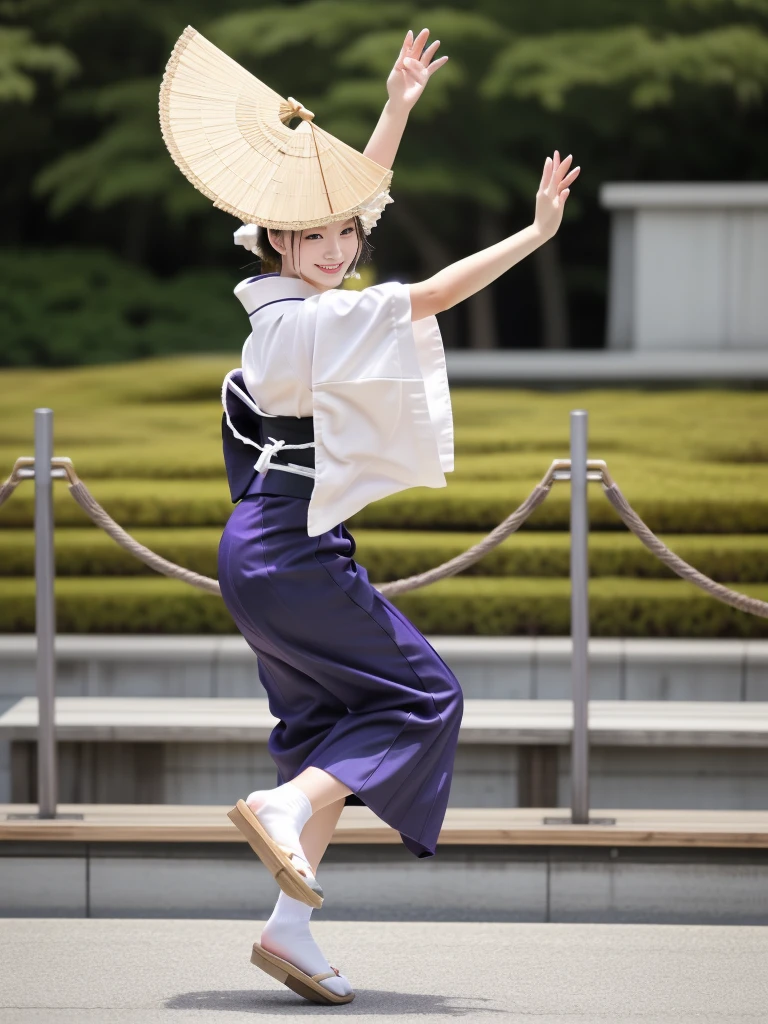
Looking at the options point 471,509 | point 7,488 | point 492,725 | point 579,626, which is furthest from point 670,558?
point 471,509

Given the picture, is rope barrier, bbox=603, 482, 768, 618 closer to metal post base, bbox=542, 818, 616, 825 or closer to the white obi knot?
metal post base, bbox=542, 818, 616, 825

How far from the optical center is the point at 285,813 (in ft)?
10.3

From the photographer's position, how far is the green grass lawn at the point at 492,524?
6.58 m

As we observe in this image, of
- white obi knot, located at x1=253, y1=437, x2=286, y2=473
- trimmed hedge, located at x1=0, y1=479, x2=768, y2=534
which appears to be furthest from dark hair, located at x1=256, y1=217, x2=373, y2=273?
trimmed hedge, located at x1=0, y1=479, x2=768, y2=534

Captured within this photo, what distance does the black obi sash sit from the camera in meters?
3.37

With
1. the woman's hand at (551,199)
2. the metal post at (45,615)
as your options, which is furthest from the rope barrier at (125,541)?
the woman's hand at (551,199)

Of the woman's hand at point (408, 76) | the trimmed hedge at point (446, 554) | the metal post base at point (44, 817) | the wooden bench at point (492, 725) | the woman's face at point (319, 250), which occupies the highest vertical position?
the woman's hand at point (408, 76)

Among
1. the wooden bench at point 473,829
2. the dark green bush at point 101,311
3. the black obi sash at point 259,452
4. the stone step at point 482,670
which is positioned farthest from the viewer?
the dark green bush at point 101,311

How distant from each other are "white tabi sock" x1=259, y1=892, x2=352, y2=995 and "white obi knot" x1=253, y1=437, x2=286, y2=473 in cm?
87

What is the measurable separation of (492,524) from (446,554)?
694 millimetres

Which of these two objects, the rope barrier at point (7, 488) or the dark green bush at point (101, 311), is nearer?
the rope barrier at point (7, 488)

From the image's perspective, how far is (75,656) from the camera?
19.5 feet

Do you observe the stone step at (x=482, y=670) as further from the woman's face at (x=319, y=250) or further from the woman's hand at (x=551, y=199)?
the woman's hand at (x=551, y=199)

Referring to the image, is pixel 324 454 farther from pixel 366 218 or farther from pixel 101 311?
pixel 101 311
